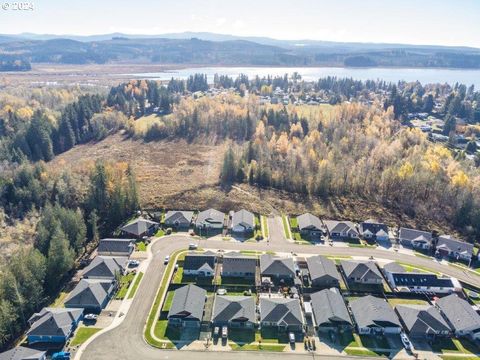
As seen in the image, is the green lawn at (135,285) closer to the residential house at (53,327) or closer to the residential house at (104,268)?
the residential house at (104,268)

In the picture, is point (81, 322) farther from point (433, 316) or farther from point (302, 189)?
point (302, 189)

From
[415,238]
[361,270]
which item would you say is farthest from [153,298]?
[415,238]

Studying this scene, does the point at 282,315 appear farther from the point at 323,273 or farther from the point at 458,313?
the point at 458,313

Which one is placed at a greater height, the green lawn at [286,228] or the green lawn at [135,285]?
the green lawn at [286,228]

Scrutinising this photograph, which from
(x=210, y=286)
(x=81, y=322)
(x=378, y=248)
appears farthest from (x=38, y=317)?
(x=378, y=248)

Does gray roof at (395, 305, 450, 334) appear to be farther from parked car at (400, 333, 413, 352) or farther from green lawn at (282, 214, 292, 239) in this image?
green lawn at (282, 214, 292, 239)

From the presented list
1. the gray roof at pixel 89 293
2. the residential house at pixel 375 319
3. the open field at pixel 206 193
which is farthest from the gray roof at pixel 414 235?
the gray roof at pixel 89 293

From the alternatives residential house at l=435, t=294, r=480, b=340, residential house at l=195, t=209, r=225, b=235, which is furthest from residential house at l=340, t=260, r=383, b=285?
residential house at l=195, t=209, r=225, b=235
